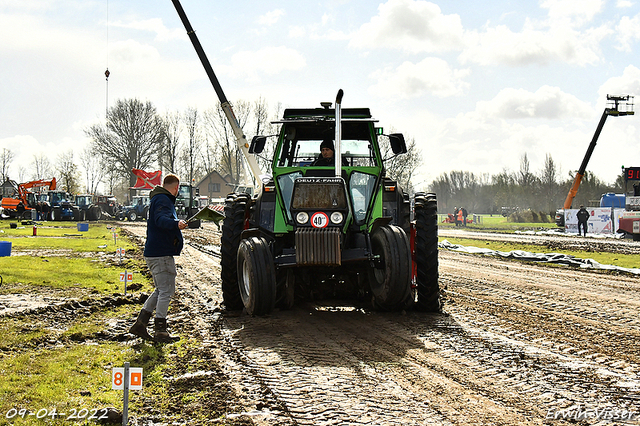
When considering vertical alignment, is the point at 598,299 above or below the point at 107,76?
below

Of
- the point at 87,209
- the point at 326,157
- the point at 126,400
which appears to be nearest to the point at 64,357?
the point at 126,400

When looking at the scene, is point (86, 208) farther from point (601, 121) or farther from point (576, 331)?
point (576, 331)

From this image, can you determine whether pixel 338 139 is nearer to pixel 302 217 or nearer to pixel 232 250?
pixel 302 217

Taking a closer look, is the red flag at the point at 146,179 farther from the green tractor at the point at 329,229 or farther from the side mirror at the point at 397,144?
the side mirror at the point at 397,144

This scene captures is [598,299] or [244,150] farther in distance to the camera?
[244,150]

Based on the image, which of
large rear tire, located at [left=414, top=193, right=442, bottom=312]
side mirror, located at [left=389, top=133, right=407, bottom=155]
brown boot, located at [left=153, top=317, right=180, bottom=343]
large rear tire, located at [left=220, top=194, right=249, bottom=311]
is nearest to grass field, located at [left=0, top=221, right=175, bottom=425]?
brown boot, located at [left=153, top=317, right=180, bottom=343]

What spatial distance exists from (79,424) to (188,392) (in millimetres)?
886

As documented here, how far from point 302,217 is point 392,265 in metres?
1.35

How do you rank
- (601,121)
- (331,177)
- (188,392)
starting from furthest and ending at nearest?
(601,121), (331,177), (188,392)

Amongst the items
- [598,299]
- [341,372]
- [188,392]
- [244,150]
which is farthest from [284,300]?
[244,150]

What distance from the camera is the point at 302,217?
7398 millimetres

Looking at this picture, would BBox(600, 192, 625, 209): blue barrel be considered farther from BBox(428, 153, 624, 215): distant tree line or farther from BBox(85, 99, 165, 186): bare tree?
BBox(85, 99, 165, 186): bare tree

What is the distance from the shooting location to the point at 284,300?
25.9 feet

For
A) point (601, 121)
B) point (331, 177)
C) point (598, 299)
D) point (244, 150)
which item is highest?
point (601, 121)
